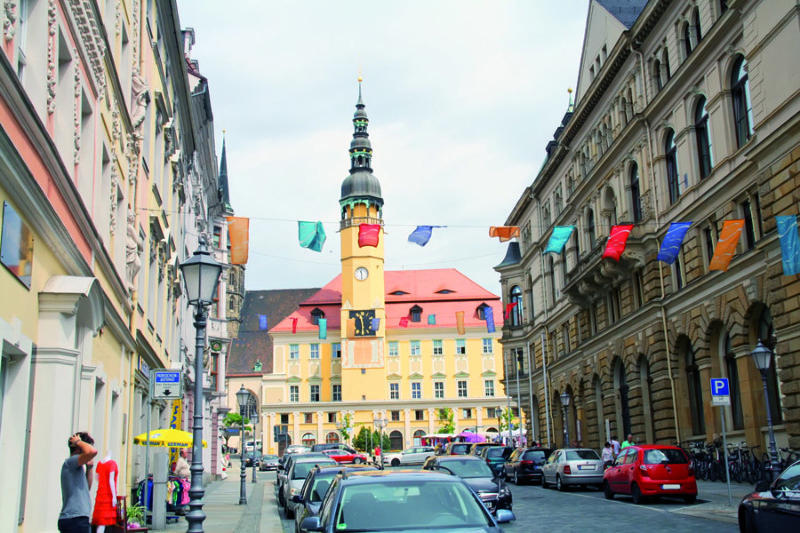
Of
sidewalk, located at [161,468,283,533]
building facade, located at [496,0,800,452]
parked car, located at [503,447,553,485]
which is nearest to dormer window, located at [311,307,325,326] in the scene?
building facade, located at [496,0,800,452]

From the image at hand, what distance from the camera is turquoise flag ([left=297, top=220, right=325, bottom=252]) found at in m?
28.3

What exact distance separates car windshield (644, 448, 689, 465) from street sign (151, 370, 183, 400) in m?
12.5

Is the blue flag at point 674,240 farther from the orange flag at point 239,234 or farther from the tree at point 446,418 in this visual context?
the tree at point 446,418

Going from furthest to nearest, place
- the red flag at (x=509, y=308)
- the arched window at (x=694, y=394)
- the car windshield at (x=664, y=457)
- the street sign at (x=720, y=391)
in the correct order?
the red flag at (x=509, y=308), the arched window at (x=694, y=394), the car windshield at (x=664, y=457), the street sign at (x=720, y=391)

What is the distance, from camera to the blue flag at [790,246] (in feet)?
71.1

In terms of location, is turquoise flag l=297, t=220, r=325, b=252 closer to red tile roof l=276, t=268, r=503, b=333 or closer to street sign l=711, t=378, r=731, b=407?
street sign l=711, t=378, r=731, b=407

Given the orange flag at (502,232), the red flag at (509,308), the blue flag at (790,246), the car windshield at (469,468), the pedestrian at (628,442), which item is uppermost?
the red flag at (509,308)

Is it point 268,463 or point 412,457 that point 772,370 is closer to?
point 412,457

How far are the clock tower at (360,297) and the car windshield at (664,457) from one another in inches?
2853

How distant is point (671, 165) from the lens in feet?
111

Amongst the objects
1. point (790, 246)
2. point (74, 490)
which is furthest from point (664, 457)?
point (74, 490)

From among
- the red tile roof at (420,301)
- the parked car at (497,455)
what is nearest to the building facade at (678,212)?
the parked car at (497,455)

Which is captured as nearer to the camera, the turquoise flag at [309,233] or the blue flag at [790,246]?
the blue flag at [790,246]

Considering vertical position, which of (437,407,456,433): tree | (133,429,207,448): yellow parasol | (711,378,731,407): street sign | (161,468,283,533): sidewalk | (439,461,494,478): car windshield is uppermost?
(437,407,456,433): tree
